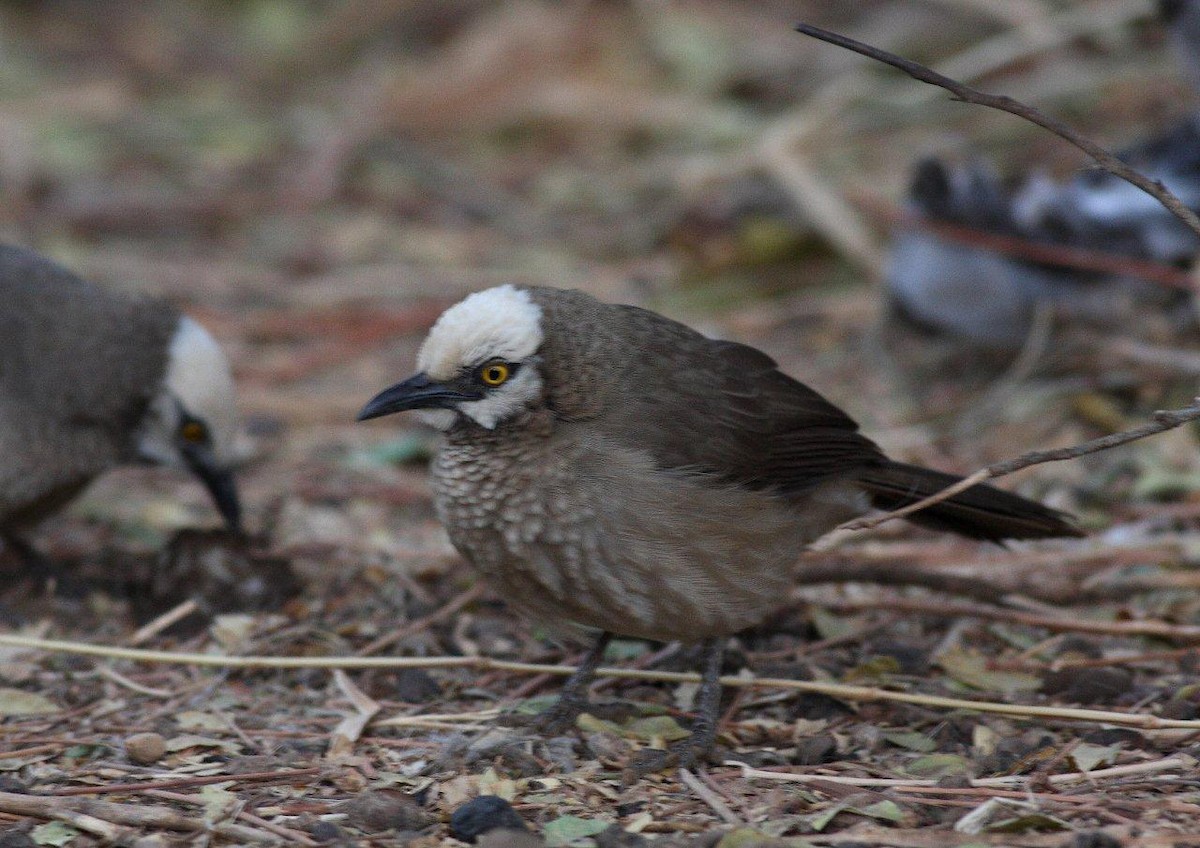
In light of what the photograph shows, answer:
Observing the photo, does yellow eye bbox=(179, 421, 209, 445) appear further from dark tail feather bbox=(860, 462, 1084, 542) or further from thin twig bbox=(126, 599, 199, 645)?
dark tail feather bbox=(860, 462, 1084, 542)

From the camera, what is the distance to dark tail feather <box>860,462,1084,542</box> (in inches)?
164

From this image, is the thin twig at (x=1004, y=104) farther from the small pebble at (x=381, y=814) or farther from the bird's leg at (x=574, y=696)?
the small pebble at (x=381, y=814)

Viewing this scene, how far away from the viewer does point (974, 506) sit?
4.18 meters

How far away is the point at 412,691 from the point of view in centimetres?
402

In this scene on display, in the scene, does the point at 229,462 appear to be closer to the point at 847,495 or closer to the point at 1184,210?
the point at 847,495

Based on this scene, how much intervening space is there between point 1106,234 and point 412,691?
11.1ft

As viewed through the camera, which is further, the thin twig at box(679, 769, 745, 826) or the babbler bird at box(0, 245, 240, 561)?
the babbler bird at box(0, 245, 240, 561)

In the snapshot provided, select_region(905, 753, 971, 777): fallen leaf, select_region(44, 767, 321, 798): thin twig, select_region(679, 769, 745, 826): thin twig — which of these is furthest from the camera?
select_region(905, 753, 971, 777): fallen leaf

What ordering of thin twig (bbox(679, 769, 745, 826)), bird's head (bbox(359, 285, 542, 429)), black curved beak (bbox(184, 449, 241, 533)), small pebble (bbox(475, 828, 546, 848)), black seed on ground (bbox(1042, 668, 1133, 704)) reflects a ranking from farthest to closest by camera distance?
1. black curved beak (bbox(184, 449, 241, 533))
2. black seed on ground (bbox(1042, 668, 1133, 704))
3. bird's head (bbox(359, 285, 542, 429))
4. thin twig (bbox(679, 769, 745, 826))
5. small pebble (bbox(475, 828, 546, 848))

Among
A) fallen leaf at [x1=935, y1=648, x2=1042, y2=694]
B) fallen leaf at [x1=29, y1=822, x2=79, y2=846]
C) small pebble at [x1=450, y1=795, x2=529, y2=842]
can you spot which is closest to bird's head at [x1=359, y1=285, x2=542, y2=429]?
small pebble at [x1=450, y1=795, x2=529, y2=842]

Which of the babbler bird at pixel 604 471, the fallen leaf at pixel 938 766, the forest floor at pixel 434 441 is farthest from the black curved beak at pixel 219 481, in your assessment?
the fallen leaf at pixel 938 766

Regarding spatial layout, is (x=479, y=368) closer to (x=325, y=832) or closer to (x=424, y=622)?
(x=424, y=622)

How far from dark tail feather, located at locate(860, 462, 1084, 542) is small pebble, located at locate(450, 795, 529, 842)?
5.00 feet

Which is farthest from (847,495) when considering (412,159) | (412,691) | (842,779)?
(412,159)
